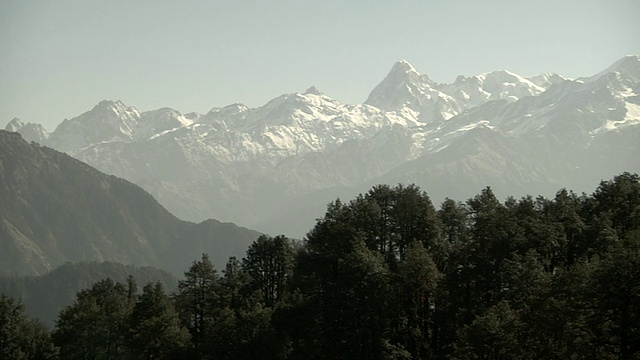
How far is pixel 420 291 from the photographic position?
7694cm

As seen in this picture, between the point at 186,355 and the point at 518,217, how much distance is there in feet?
167

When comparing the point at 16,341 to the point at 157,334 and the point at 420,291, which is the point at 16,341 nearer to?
the point at 157,334

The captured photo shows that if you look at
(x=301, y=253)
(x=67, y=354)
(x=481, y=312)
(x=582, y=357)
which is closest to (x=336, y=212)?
(x=301, y=253)

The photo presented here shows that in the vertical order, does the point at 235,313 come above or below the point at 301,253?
below

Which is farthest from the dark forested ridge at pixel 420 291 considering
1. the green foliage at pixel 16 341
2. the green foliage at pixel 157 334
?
the green foliage at pixel 16 341

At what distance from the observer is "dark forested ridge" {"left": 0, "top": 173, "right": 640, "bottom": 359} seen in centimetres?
5791

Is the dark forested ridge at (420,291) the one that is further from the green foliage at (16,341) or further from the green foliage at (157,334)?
the green foliage at (16,341)

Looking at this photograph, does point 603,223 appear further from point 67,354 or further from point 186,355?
point 67,354

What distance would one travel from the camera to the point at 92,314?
114938mm

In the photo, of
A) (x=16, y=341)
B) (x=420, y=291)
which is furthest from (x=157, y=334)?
(x=420, y=291)

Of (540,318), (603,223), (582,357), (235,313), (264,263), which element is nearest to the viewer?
(582,357)

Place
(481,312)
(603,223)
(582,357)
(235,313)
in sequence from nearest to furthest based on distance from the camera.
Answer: (582,357) → (481,312) → (603,223) → (235,313)

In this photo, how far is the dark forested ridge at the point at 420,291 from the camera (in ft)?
190

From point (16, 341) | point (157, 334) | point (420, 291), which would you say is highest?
point (420, 291)
